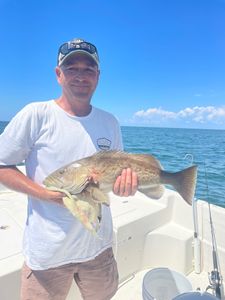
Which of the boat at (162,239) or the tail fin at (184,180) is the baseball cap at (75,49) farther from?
the boat at (162,239)

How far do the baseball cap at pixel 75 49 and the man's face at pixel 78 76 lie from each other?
0.03 metres

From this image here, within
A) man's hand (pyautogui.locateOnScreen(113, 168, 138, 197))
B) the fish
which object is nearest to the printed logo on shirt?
the fish

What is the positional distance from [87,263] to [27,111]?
1092mm

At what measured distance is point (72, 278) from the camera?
1.92 m

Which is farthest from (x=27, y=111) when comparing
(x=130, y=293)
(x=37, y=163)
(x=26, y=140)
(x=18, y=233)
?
(x=130, y=293)

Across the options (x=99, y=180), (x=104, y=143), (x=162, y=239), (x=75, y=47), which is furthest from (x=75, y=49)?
(x=162, y=239)

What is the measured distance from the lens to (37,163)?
5.73ft

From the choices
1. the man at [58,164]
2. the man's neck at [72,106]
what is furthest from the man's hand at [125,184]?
the man's neck at [72,106]

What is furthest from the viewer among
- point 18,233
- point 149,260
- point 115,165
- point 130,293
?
point 149,260

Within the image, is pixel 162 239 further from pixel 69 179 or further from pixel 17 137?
pixel 17 137

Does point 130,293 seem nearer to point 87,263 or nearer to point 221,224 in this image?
point 221,224

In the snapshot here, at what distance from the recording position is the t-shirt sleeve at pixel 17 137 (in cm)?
164

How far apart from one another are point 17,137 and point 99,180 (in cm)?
55

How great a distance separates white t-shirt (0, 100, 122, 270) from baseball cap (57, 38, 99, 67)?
0.33 meters
